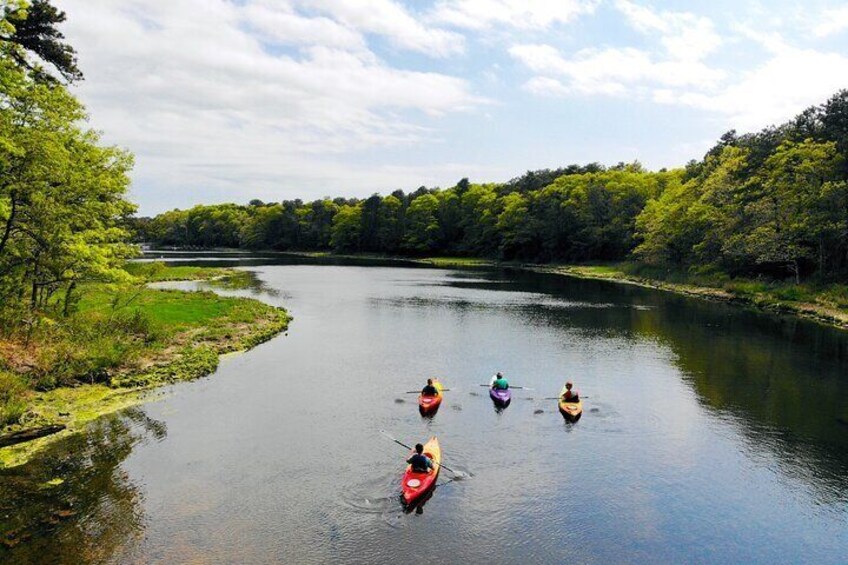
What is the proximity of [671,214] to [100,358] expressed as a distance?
80.0 metres

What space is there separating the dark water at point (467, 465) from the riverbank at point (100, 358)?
5.01 feet

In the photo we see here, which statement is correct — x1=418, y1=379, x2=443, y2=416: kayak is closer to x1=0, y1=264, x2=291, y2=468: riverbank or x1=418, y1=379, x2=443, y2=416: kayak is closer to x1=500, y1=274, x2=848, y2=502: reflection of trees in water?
x1=0, y1=264, x2=291, y2=468: riverbank

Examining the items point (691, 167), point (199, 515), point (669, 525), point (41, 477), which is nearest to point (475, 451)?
point (669, 525)

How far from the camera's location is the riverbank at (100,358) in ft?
79.2

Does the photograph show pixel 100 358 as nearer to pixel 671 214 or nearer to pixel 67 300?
pixel 67 300

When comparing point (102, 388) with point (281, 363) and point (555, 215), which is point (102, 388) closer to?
point (281, 363)

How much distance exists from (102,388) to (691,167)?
10276 centimetres

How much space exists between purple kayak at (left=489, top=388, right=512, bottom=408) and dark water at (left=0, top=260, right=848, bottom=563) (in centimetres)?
50

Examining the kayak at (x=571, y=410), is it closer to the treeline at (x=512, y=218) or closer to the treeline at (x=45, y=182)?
the treeline at (x=45, y=182)

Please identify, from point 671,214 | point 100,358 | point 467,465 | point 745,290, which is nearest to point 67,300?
point 100,358

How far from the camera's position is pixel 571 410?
28.1 meters

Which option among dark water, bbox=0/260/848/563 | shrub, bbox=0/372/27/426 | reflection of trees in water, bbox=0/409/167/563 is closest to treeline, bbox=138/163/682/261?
dark water, bbox=0/260/848/563

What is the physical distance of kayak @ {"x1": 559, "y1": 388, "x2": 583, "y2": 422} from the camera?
1092 inches

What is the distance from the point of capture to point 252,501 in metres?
18.9
